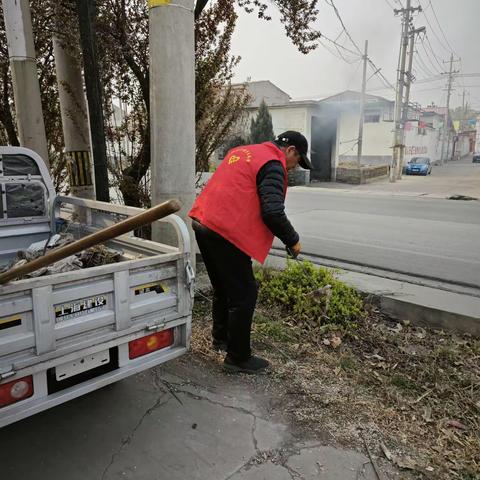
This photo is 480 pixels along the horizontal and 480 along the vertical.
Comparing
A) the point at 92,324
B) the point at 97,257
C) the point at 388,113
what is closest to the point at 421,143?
the point at 388,113

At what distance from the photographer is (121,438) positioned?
2.65m

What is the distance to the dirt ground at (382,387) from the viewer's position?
2561 mm

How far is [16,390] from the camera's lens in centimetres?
210

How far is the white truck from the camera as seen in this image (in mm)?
2045

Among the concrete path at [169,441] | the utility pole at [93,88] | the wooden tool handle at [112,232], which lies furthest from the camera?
the utility pole at [93,88]

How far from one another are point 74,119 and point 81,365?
4360 mm

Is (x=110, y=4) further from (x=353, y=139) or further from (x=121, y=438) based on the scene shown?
(x=353, y=139)

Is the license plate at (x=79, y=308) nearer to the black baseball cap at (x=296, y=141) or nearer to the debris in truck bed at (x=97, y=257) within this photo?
the debris in truck bed at (x=97, y=257)

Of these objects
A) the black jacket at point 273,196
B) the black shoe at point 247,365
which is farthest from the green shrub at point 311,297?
the black jacket at point 273,196

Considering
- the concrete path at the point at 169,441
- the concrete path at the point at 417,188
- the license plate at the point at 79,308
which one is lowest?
the concrete path at the point at 417,188

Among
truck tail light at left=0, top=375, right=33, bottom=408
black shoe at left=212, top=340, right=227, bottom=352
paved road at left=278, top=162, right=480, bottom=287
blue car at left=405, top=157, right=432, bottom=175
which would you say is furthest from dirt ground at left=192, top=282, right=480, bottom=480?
blue car at left=405, top=157, right=432, bottom=175

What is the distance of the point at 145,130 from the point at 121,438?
4.02 metres

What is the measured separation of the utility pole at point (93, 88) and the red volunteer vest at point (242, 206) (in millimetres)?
1912

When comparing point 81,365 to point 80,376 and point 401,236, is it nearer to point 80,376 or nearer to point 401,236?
point 80,376
